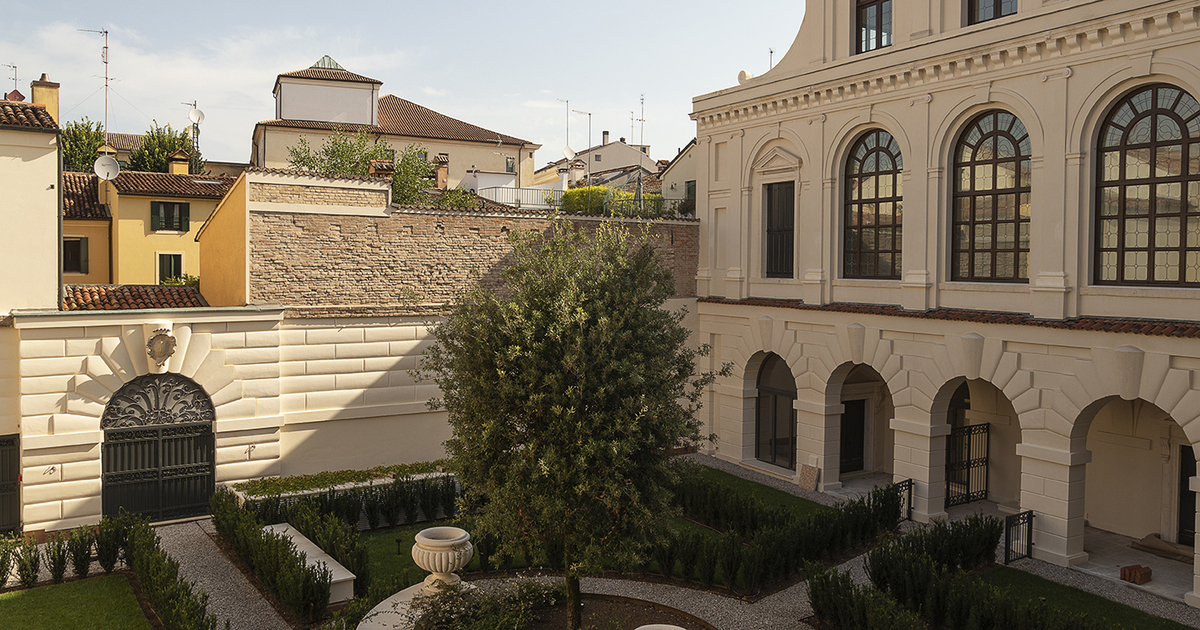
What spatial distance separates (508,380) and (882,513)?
987 centimetres

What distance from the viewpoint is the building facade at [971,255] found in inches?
581

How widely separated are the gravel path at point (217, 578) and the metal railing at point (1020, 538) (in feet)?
42.2

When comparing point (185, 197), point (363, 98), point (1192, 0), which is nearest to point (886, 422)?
point (1192, 0)

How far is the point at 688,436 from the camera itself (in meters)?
11.8

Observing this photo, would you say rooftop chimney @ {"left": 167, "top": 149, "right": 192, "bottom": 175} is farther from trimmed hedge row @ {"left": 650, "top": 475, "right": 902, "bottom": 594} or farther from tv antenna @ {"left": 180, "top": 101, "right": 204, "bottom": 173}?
trimmed hedge row @ {"left": 650, "top": 475, "right": 902, "bottom": 594}

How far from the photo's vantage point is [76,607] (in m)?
13.0

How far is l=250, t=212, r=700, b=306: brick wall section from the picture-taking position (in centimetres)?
1914

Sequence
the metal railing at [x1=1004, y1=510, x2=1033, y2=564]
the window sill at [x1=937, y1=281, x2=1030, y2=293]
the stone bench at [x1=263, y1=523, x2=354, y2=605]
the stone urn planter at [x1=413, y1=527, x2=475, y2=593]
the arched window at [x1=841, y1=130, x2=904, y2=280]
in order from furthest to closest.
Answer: the arched window at [x1=841, y1=130, x2=904, y2=280]
the window sill at [x1=937, y1=281, x2=1030, y2=293]
the metal railing at [x1=1004, y1=510, x2=1033, y2=564]
the stone bench at [x1=263, y1=523, x2=354, y2=605]
the stone urn planter at [x1=413, y1=527, x2=475, y2=593]

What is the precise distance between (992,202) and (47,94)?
2494 cm

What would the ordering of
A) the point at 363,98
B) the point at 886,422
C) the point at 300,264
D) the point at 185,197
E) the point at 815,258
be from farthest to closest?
the point at 363,98
the point at 185,197
the point at 886,422
the point at 815,258
the point at 300,264

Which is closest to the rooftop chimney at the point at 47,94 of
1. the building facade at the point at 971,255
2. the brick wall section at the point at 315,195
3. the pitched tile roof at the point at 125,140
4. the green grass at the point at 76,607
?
the brick wall section at the point at 315,195

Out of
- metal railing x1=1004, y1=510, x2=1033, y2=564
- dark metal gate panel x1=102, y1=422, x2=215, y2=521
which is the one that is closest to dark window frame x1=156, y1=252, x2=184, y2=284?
dark metal gate panel x1=102, y1=422, x2=215, y2=521

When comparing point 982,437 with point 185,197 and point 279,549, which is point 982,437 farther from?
point 185,197

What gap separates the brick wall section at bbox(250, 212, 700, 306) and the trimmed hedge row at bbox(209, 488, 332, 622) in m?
5.87
